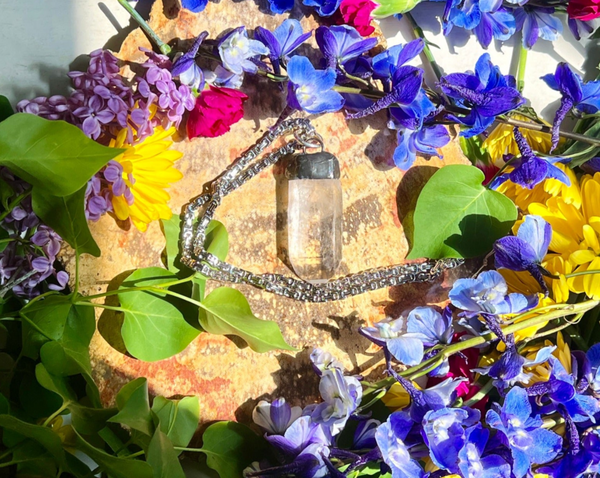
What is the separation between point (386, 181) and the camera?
72 centimetres

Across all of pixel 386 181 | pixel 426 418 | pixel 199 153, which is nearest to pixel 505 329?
pixel 426 418

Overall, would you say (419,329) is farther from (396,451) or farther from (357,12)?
(357,12)

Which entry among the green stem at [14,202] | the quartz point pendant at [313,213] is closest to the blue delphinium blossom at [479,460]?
the quartz point pendant at [313,213]

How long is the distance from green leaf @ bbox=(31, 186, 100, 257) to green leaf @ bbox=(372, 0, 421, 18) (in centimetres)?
38

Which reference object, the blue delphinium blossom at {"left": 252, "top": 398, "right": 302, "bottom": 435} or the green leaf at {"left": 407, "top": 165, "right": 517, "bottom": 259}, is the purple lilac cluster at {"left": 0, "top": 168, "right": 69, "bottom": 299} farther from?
the green leaf at {"left": 407, "top": 165, "right": 517, "bottom": 259}

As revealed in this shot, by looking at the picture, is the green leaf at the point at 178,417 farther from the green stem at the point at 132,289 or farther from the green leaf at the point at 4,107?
the green leaf at the point at 4,107

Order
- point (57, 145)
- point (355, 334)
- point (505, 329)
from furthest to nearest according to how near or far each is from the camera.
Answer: point (355, 334) → point (505, 329) → point (57, 145)

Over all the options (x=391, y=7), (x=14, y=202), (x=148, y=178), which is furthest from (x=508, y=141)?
(x=14, y=202)

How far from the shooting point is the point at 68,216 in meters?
Answer: 0.51

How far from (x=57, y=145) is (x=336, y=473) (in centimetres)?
37

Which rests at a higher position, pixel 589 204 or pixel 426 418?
pixel 589 204

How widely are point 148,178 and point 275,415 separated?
10.4 inches

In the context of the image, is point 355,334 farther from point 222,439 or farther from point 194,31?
point 194,31

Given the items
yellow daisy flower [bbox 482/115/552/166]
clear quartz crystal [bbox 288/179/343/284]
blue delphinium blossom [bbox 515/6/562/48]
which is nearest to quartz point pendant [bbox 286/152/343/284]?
clear quartz crystal [bbox 288/179/343/284]
